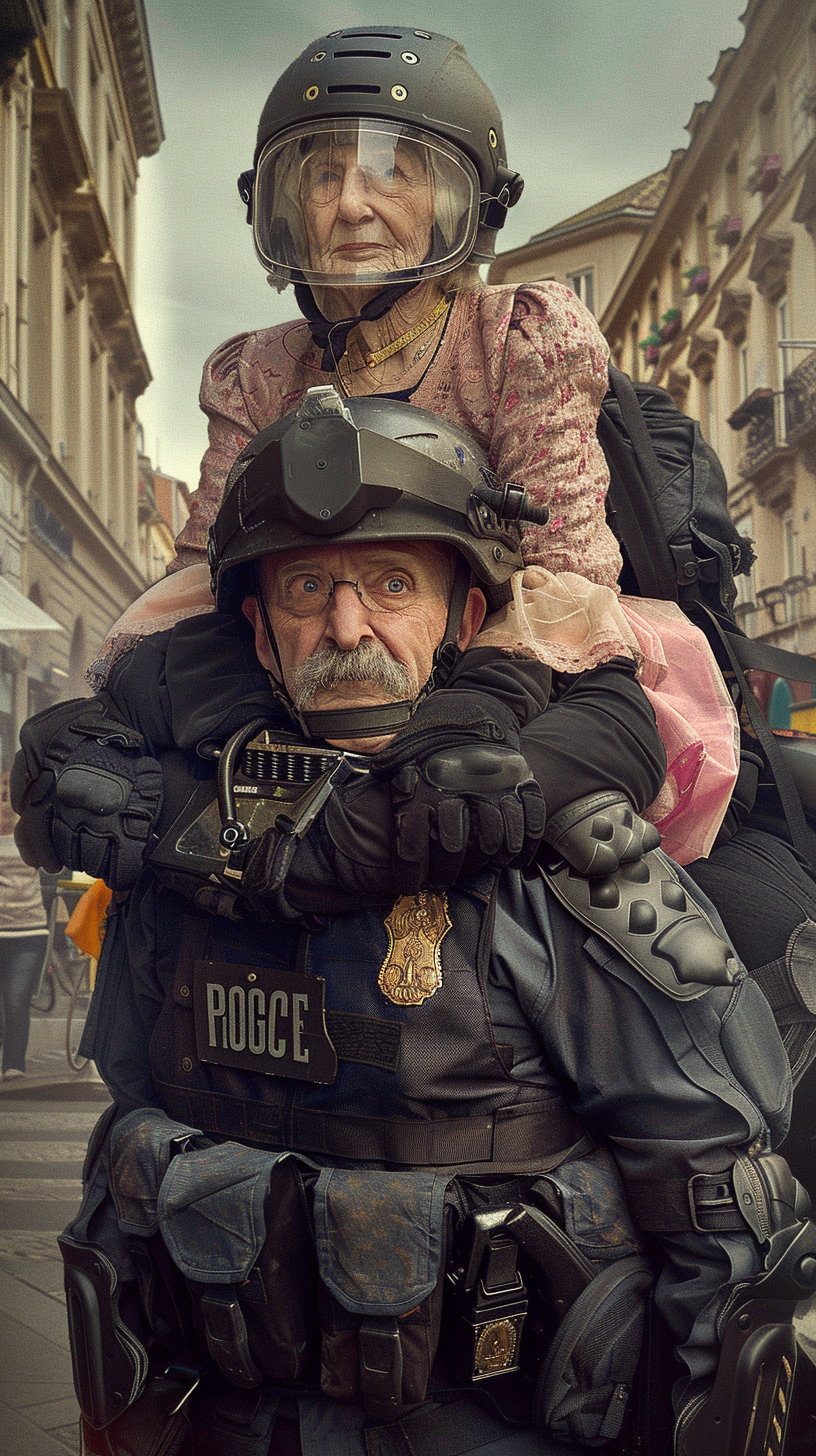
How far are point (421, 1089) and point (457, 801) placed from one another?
410mm

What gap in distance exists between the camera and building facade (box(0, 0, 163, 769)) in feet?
11.4

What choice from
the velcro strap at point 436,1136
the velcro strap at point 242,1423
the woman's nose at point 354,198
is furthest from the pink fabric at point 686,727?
the velcro strap at point 242,1423

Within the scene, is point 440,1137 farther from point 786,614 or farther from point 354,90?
point 786,614

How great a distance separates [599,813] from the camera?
166 cm

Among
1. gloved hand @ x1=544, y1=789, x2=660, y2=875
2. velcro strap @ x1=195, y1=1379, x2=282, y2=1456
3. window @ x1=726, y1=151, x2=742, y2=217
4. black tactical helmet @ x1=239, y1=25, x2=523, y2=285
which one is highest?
window @ x1=726, y1=151, x2=742, y2=217

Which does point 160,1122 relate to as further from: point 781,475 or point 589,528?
point 781,475

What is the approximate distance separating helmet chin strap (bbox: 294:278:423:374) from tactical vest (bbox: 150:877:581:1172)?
Result: 93 centimetres

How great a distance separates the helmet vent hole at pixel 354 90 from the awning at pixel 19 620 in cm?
223

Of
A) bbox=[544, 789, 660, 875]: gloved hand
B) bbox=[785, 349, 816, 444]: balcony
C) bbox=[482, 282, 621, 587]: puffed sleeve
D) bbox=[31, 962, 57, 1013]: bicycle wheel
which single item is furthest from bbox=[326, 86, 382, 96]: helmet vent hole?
bbox=[785, 349, 816, 444]: balcony

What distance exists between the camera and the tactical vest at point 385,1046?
165 centimetres

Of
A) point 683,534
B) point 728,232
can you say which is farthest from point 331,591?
point 728,232

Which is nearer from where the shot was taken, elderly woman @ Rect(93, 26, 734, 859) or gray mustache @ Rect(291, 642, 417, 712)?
gray mustache @ Rect(291, 642, 417, 712)

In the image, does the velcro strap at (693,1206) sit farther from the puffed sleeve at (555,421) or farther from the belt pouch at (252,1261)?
the puffed sleeve at (555,421)

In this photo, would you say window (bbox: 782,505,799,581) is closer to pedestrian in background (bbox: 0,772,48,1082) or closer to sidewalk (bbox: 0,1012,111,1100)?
pedestrian in background (bbox: 0,772,48,1082)
